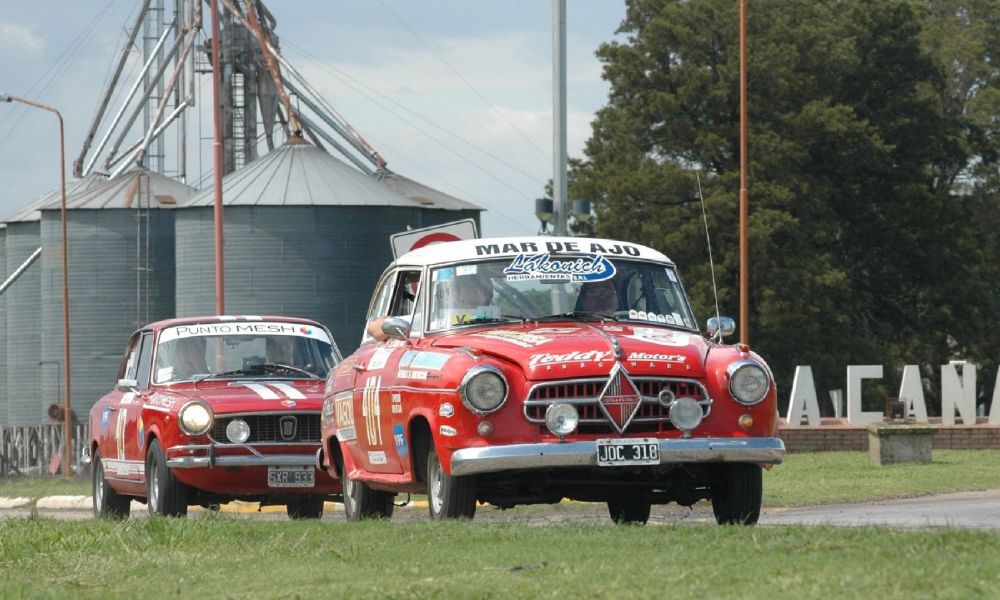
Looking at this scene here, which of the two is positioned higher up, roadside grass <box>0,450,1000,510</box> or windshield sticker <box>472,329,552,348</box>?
windshield sticker <box>472,329,552,348</box>

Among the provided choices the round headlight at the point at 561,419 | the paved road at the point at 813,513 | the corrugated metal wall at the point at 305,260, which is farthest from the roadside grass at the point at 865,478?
the corrugated metal wall at the point at 305,260

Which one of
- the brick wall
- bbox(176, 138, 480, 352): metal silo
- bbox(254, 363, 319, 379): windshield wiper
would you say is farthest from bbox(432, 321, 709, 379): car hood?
bbox(176, 138, 480, 352): metal silo

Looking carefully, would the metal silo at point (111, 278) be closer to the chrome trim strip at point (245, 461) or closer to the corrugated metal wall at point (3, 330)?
the corrugated metal wall at point (3, 330)

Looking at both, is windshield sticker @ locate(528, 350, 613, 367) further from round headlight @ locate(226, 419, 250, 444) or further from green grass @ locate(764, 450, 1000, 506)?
green grass @ locate(764, 450, 1000, 506)

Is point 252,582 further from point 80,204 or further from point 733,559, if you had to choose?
point 80,204

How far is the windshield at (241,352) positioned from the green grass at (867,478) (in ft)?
16.9

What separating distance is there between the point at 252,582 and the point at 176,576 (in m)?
0.75

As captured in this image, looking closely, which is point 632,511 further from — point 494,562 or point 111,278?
point 111,278

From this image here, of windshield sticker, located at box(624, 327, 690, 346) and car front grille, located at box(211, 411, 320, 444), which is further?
car front grille, located at box(211, 411, 320, 444)

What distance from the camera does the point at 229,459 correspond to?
1669cm

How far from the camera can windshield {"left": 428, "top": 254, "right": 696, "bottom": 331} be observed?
1348 cm

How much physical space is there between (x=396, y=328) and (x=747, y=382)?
266 centimetres

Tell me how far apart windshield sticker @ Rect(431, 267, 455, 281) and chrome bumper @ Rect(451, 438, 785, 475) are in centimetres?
200

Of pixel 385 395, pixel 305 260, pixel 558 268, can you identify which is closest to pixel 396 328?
pixel 385 395
